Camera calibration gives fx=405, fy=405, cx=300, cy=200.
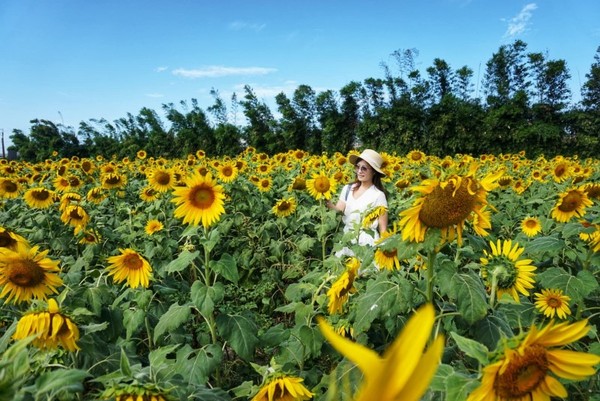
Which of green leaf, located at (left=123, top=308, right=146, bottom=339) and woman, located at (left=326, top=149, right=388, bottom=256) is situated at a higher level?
woman, located at (left=326, top=149, right=388, bottom=256)

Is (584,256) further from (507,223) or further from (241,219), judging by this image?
(241,219)

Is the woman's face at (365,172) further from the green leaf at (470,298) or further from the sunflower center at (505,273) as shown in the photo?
the green leaf at (470,298)

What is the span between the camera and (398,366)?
0.28 m

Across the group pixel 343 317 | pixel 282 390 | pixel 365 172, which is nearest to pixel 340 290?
pixel 343 317

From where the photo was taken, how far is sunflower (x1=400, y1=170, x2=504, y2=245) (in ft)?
4.62

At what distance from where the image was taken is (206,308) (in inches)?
72.3

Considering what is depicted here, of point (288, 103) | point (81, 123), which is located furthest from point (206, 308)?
point (81, 123)

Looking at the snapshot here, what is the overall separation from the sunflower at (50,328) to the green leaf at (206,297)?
61 cm

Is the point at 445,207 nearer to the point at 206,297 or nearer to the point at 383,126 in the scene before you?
the point at 206,297

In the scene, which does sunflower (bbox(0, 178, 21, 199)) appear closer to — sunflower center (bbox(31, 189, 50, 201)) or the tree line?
sunflower center (bbox(31, 189, 50, 201))

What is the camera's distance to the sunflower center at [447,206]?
1404 mm

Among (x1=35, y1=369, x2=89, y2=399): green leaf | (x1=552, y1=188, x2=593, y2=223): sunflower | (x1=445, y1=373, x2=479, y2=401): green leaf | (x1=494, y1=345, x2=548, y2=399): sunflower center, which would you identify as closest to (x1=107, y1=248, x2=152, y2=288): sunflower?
(x1=35, y1=369, x2=89, y2=399): green leaf

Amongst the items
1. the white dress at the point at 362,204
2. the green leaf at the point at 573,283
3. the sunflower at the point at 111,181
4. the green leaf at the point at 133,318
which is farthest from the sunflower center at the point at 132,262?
the sunflower at the point at 111,181

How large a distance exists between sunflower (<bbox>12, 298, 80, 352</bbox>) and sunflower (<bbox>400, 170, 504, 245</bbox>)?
1148mm
